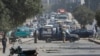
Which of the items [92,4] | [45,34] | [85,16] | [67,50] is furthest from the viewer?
[92,4]

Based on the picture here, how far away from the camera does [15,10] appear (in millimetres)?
38250

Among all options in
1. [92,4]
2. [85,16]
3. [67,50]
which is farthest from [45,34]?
[92,4]

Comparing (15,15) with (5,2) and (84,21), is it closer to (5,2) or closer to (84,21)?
(5,2)

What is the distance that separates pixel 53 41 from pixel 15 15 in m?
20.9

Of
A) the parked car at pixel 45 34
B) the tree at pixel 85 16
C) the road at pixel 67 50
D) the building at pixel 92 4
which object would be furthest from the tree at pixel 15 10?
the building at pixel 92 4

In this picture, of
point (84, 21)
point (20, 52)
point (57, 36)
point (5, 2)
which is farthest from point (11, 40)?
point (84, 21)

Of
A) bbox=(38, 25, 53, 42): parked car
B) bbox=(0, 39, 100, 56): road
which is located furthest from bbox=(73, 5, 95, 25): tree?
bbox=(0, 39, 100, 56): road

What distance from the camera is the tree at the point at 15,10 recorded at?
34691 millimetres

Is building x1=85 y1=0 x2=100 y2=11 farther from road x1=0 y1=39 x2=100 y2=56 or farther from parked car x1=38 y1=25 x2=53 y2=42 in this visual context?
road x1=0 y1=39 x2=100 y2=56

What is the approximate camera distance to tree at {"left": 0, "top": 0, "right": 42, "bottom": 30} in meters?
34.7

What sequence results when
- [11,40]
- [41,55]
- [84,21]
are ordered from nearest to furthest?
[41,55], [11,40], [84,21]

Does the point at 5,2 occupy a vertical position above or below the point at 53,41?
above

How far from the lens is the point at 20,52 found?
23672mm

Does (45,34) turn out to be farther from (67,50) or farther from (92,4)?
(92,4)
